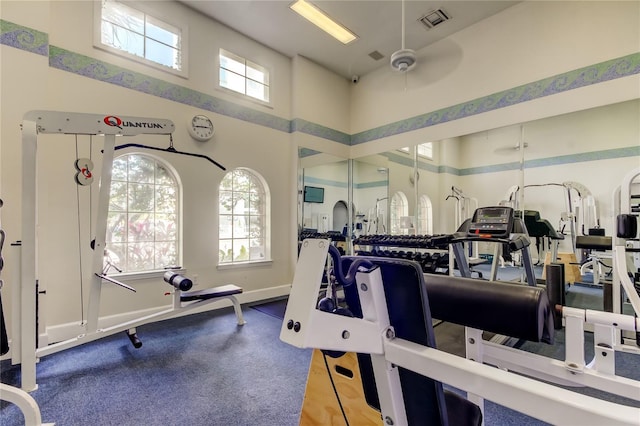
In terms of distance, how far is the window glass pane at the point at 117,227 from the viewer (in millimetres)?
3358

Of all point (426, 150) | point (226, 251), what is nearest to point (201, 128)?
point (226, 251)

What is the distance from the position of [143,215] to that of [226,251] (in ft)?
3.86

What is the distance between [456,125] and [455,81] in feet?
2.11

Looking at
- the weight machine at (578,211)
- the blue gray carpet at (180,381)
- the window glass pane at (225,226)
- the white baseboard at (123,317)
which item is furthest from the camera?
the window glass pane at (225,226)

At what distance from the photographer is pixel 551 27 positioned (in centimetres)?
341

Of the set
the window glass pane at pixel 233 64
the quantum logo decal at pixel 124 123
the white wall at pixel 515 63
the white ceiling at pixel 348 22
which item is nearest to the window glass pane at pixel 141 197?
the quantum logo decal at pixel 124 123

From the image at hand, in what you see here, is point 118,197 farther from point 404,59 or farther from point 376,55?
point 376,55

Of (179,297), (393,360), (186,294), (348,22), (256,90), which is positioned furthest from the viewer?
(256,90)

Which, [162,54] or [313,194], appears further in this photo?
[313,194]

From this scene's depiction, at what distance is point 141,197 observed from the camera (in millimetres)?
3568

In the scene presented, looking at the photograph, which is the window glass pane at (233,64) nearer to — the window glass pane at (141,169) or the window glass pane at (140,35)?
the window glass pane at (140,35)

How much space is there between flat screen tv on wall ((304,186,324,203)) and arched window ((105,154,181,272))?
6.48ft

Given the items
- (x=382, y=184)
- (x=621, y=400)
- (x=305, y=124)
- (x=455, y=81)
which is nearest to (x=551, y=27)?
(x=455, y=81)

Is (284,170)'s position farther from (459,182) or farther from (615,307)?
(615,307)
